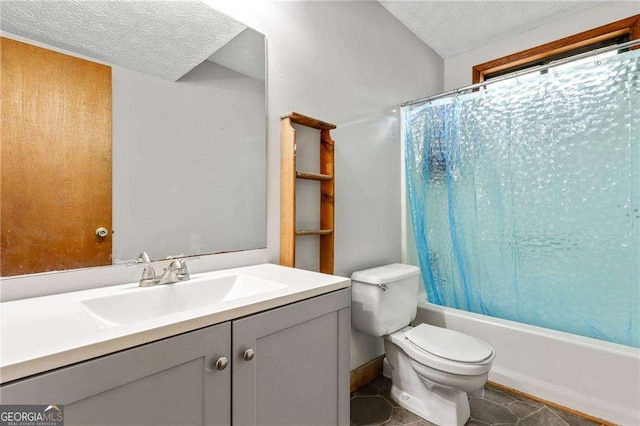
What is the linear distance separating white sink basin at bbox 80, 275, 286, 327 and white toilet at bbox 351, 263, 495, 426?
2.59ft

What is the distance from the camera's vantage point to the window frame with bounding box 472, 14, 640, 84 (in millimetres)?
1974

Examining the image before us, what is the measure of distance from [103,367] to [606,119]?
2.29m

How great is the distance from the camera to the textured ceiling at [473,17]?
6.70 ft

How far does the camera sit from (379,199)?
6.96ft

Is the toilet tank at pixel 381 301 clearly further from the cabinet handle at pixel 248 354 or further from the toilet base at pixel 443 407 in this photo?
the cabinet handle at pixel 248 354

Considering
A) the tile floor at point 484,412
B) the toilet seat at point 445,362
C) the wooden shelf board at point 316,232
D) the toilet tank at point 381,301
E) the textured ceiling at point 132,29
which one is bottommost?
the tile floor at point 484,412

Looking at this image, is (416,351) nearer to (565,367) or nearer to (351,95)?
(565,367)

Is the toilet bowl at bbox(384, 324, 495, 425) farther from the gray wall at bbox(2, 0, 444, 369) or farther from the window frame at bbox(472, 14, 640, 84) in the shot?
the window frame at bbox(472, 14, 640, 84)

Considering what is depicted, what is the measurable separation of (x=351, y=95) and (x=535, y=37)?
5.13 feet

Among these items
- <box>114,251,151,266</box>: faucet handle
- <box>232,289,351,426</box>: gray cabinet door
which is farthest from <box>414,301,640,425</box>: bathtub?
<box>114,251,151,266</box>: faucet handle

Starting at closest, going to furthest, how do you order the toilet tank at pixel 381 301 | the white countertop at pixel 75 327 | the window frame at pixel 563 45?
the white countertop at pixel 75 327 → the toilet tank at pixel 381 301 → the window frame at pixel 563 45

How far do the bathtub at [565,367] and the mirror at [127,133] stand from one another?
1.59 meters

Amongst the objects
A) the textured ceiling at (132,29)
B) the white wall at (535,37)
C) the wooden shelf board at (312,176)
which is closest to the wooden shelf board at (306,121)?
the wooden shelf board at (312,176)

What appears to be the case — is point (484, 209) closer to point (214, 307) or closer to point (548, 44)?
point (548, 44)
